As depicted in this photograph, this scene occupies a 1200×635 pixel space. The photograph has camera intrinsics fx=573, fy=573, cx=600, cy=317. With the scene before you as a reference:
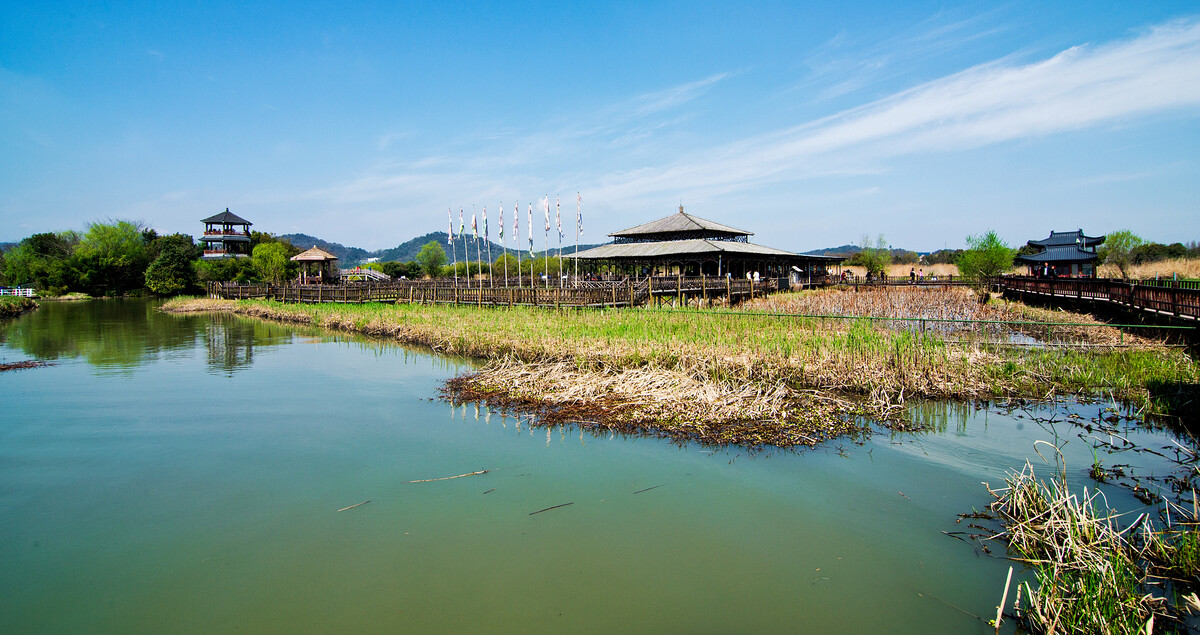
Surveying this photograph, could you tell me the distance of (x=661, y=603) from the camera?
4309 mm

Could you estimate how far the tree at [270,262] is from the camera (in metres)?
57.1

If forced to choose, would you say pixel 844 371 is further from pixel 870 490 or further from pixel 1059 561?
pixel 1059 561

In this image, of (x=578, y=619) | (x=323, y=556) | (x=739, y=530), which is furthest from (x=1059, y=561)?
(x=323, y=556)

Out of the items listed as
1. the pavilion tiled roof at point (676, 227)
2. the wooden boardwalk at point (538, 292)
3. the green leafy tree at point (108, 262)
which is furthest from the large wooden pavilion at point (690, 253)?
the green leafy tree at point (108, 262)

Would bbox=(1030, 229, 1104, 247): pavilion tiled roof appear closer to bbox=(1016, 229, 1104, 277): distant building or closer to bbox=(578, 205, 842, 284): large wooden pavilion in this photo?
bbox=(1016, 229, 1104, 277): distant building

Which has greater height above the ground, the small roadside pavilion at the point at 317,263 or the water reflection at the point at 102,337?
the small roadside pavilion at the point at 317,263

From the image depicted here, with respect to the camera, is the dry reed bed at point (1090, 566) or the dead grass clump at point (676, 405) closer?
the dry reed bed at point (1090, 566)

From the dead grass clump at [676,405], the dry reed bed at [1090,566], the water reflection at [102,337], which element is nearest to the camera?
the dry reed bed at [1090,566]

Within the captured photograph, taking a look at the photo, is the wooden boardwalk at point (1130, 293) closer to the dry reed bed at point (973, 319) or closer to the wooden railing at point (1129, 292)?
the wooden railing at point (1129, 292)

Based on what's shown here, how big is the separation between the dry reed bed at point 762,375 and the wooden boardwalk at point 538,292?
870cm

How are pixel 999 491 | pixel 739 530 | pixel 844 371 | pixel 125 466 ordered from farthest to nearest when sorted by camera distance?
pixel 844 371, pixel 125 466, pixel 999 491, pixel 739 530

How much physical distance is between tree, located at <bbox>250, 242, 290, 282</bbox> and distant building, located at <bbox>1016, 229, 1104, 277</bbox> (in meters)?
66.1

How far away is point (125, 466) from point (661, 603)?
277 inches

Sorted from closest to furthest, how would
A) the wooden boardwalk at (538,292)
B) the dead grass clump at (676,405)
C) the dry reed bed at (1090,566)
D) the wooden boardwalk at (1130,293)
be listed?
the dry reed bed at (1090,566) → the dead grass clump at (676,405) → the wooden boardwalk at (1130,293) → the wooden boardwalk at (538,292)
